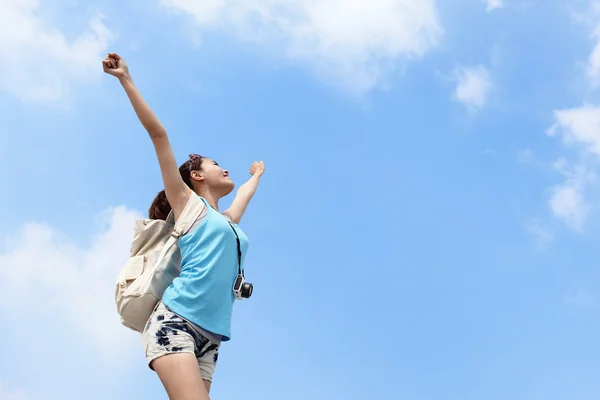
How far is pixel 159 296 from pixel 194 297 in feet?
1.11

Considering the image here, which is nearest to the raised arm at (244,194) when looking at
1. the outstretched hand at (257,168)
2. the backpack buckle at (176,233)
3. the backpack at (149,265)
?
the outstretched hand at (257,168)

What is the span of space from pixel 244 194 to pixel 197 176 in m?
0.78

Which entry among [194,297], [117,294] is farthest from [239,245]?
[117,294]

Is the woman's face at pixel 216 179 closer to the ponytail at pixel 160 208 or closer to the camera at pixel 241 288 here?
the ponytail at pixel 160 208

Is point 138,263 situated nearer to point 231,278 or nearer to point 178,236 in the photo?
point 178,236

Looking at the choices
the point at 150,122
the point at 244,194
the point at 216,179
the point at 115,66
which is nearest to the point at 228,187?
the point at 216,179

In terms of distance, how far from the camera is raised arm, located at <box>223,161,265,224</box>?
632 centimetres

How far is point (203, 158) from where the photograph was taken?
614 cm

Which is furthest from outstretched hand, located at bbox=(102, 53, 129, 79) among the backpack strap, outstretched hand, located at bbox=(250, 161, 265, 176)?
outstretched hand, located at bbox=(250, 161, 265, 176)

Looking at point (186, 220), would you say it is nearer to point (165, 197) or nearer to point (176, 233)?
point (176, 233)

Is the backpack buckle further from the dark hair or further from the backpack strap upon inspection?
the dark hair

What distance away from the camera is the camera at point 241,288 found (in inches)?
212

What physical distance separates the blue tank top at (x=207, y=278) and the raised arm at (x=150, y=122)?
1.43 feet

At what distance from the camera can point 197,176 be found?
5.98m
